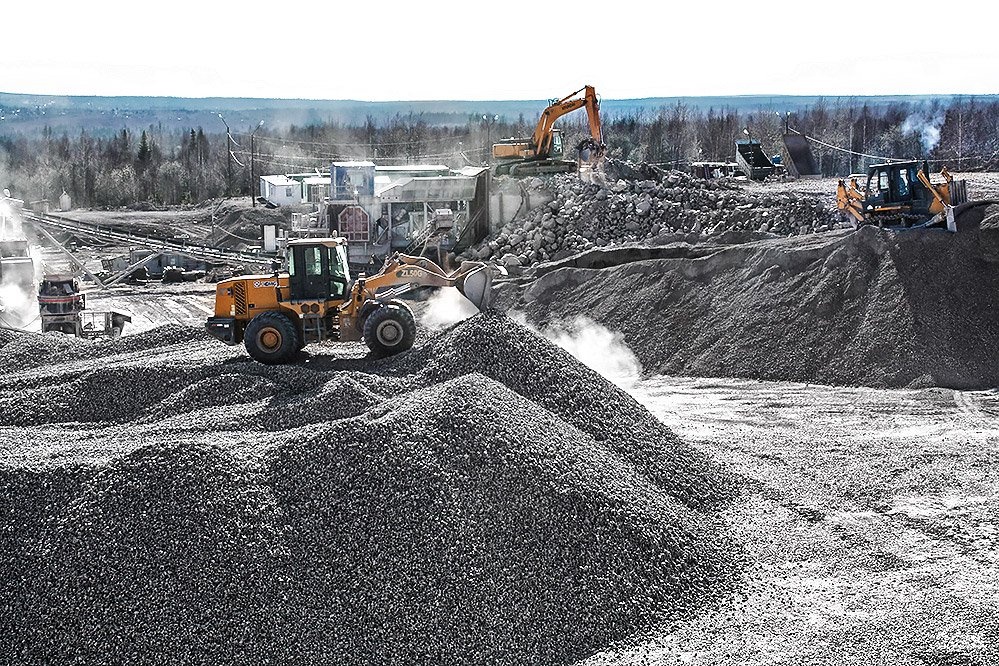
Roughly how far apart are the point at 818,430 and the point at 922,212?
9.38 metres

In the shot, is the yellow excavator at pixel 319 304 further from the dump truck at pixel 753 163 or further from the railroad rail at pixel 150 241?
the dump truck at pixel 753 163

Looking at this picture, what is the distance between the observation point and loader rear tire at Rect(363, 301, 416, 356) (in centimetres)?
1519

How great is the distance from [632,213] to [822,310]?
13.5 meters

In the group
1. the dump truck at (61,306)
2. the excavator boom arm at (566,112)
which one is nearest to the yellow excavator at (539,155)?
the excavator boom arm at (566,112)

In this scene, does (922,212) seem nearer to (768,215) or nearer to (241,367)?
(768,215)

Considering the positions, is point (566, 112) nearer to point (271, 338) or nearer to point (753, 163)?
point (753, 163)

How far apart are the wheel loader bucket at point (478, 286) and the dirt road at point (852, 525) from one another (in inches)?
128

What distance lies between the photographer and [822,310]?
19812 mm

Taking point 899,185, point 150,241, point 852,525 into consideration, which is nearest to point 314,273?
point 852,525

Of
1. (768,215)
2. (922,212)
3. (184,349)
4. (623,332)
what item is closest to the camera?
(184,349)

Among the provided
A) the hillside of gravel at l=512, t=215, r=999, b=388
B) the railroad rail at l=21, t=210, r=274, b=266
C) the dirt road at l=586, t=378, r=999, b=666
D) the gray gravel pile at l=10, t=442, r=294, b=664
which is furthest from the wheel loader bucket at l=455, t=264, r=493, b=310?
the railroad rail at l=21, t=210, r=274, b=266

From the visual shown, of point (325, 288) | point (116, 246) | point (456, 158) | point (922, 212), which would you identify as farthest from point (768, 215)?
Result: point (456, 158)

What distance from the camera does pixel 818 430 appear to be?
15.8 metres

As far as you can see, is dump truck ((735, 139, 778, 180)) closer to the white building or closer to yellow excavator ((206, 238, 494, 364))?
the white building
